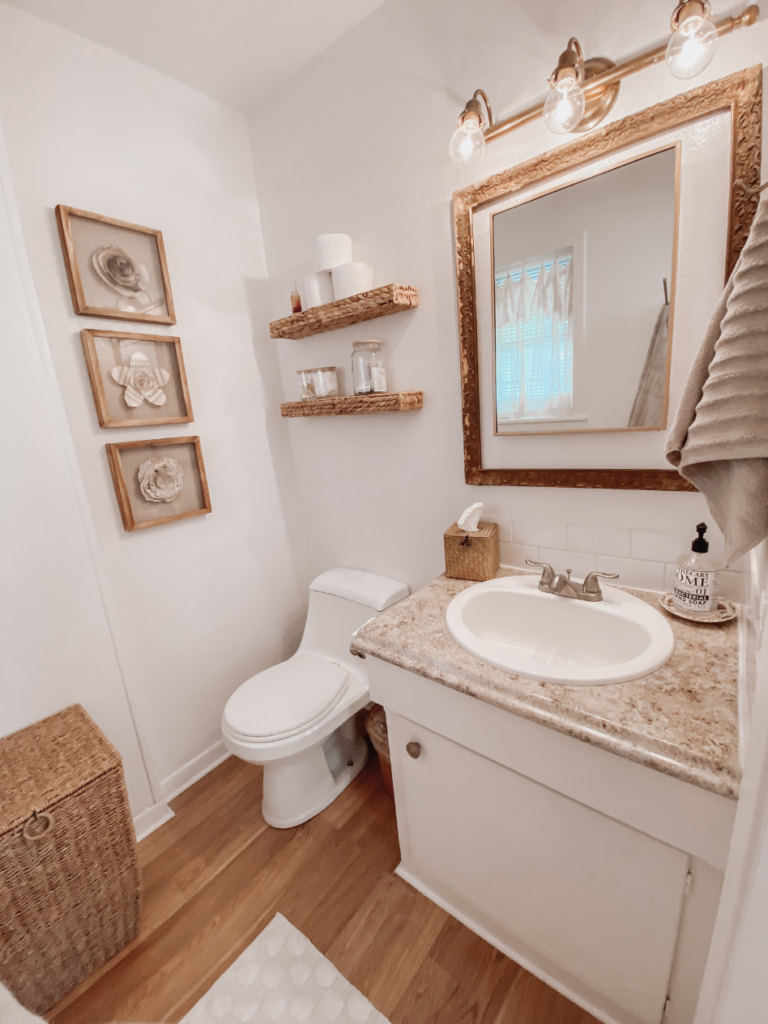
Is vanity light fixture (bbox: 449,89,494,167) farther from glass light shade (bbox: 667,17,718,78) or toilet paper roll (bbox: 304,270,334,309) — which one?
toilet paper roll (bbox: 304,270,334,309)

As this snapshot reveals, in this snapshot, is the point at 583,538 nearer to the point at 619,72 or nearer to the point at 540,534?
the point at 540,534

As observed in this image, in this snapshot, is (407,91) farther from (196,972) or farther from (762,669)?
(196,972)

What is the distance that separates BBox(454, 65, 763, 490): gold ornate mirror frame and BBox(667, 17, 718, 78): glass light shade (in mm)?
128

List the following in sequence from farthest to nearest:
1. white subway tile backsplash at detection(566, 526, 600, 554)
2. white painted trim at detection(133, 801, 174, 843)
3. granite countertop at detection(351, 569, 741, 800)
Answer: white painted trim at detection(133, 801, 174, 843)
white subway tile backsplash at detection(566, 526, 600, 554)
granite countertop at detection(351, 569, 741, 800)

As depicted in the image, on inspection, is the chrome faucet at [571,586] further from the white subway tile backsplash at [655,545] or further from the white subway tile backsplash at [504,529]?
the white subway tile backsplash at [504,529]

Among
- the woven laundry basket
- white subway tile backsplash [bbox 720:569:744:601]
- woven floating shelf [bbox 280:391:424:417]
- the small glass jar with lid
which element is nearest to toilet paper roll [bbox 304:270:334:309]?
the small glass jar with lid

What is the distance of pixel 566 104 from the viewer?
0.84 m

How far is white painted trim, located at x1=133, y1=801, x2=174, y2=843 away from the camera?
58.8 inches

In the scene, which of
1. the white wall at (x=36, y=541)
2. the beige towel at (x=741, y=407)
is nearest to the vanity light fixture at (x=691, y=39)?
the beige towel at (x=741, y=407)

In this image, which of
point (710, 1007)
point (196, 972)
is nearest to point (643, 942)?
point (710, 1007)

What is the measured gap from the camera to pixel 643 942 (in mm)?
801

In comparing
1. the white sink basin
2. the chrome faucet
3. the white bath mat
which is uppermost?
the chrome faucet

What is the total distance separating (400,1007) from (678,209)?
1.90 metres

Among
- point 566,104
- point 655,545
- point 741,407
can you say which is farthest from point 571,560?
point 566,104
